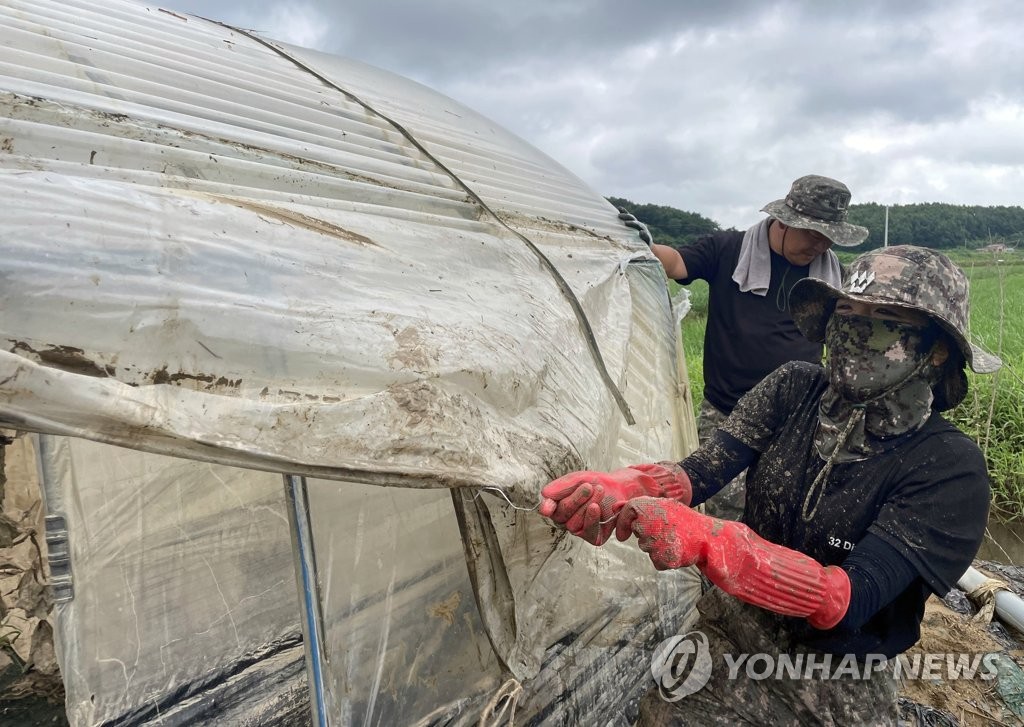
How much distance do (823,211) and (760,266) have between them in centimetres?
33

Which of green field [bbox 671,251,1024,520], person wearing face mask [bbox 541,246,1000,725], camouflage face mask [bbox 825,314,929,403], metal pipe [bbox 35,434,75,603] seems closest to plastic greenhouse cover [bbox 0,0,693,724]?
metal pipe [bbox 35,434,75,603]

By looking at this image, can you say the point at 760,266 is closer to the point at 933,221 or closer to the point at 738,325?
the point at 738,325

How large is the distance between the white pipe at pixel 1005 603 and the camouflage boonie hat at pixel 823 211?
1367mm

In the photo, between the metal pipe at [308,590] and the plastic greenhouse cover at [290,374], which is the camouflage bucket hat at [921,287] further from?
the metal pipe at [308,590]

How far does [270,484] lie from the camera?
1687 millimetres

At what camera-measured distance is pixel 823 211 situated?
272 cm

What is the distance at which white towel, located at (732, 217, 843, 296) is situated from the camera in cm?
290

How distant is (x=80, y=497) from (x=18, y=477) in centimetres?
128

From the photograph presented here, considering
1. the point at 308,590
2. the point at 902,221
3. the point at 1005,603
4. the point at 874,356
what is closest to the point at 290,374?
the point at 308,590

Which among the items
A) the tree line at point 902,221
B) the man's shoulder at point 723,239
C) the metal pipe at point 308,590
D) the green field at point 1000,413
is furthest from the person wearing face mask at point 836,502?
the tree line at point 902,221

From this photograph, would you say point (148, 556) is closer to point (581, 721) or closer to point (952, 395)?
point (581, 721)

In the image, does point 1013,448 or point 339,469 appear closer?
point 339,469

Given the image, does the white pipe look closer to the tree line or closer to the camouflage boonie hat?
the camouflage boonie hat

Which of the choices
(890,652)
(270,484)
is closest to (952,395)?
(890,652)
